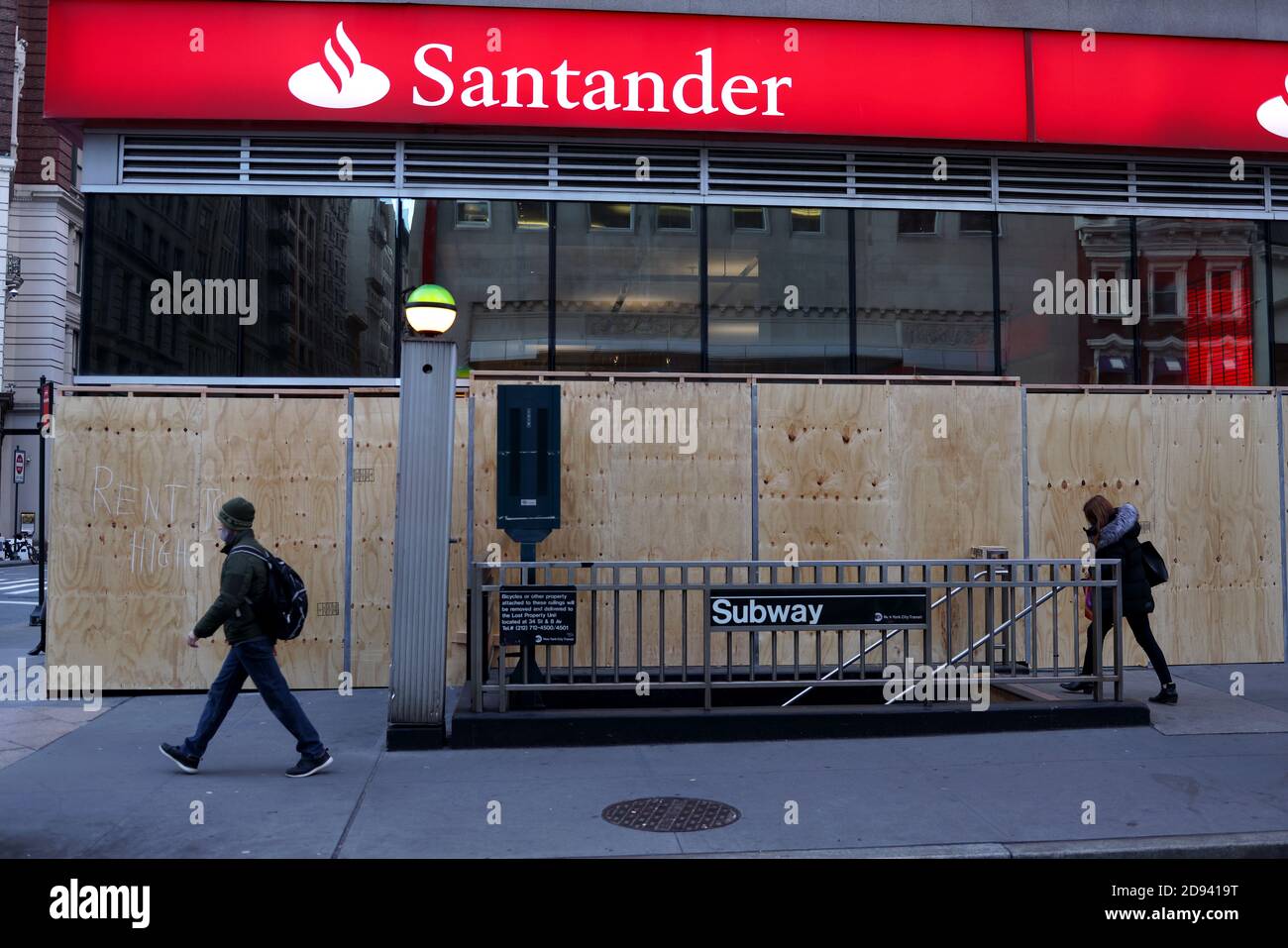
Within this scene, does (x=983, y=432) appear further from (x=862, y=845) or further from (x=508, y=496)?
(x=862, y=845)

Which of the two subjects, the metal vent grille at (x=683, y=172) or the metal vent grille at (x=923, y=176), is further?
the metal vent grille at (x=923, y=176)

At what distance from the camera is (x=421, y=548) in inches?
296

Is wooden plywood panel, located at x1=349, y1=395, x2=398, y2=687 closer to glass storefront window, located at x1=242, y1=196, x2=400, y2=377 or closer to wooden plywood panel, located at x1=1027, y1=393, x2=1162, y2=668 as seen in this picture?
glass storefront window, located at x1=242, y1=196, x2=400, y2=377

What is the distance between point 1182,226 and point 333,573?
1021 centimetres

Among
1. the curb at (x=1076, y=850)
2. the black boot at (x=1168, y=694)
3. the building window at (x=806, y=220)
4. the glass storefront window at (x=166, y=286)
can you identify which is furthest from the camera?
the building window at (x=806, y=220)

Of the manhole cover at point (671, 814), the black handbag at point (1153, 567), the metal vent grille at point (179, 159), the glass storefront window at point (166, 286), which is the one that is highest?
the metal vent grille at point (179, 159)

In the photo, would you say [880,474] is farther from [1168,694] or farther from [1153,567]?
[1168,694]

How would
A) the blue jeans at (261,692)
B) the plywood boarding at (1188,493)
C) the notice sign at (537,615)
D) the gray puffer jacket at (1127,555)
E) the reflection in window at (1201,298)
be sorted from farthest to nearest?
the reflection in window at (1201,298) → the plywood boarding at (1188,493) → the gray puffer jacket at (1127,555) → the notice sign at (537,615) → the blue jeans at (261,692)

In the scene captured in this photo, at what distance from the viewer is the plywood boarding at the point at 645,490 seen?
9820mm

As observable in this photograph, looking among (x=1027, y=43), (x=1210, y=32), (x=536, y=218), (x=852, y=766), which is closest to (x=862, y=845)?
(x=852, y=766)

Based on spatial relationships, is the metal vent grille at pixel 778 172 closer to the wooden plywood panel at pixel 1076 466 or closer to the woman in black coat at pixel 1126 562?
the wooden plywood panel at pixel 1076 466

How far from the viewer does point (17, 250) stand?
124ft

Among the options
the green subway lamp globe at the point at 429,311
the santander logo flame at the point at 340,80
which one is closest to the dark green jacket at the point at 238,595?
the green subway lamp globe at the point at 429,311

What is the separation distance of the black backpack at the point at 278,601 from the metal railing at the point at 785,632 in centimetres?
121
